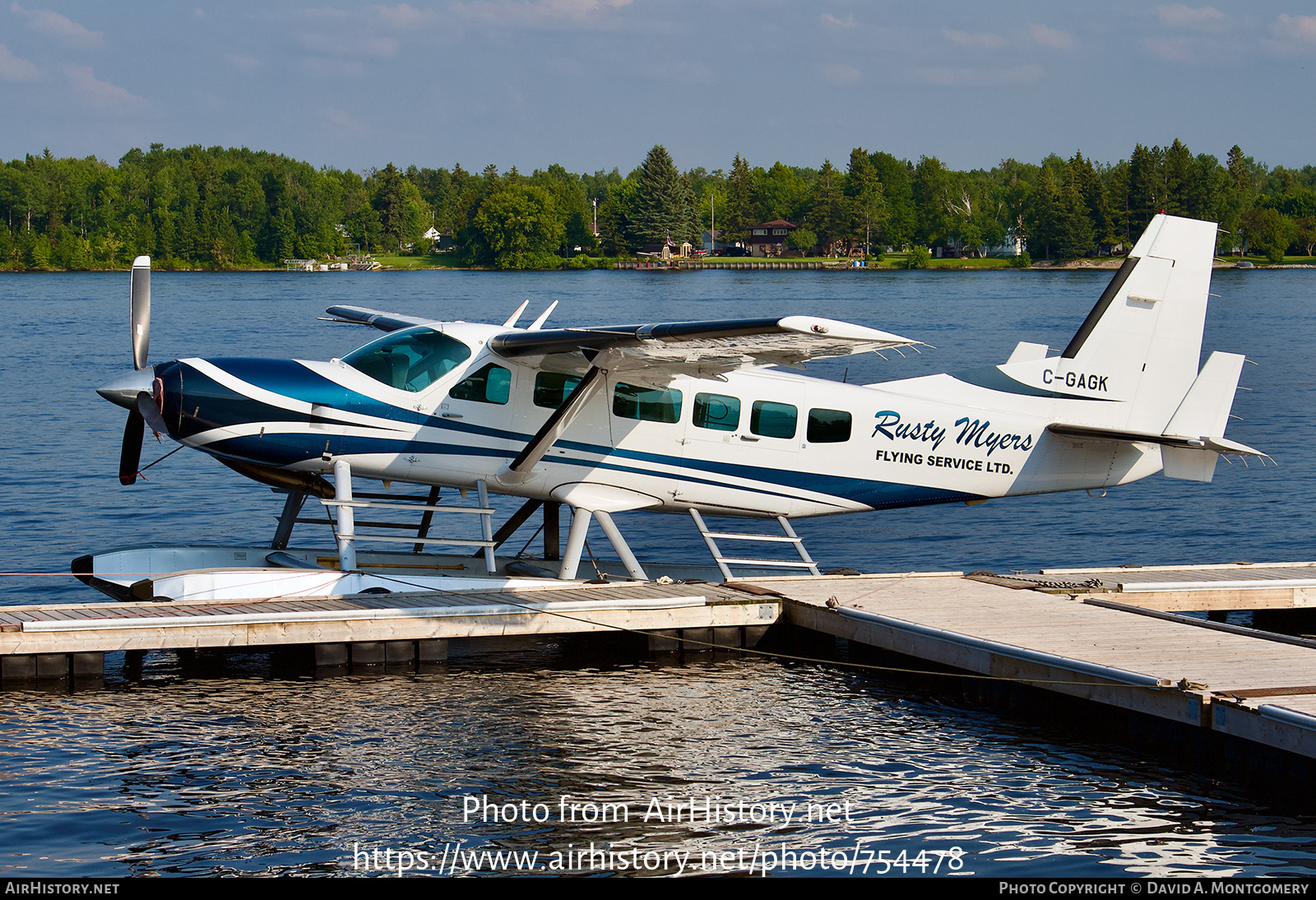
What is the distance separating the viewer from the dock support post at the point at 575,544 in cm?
1342

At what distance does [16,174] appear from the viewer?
496 ft

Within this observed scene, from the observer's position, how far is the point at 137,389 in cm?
1237

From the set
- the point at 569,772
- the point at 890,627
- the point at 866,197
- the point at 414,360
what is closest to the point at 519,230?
the point at 866,197

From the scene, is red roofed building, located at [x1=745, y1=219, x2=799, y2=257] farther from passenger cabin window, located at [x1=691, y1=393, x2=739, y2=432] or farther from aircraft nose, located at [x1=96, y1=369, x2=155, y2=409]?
aircraft nose, located at [x1=96, y1=369, x2=155, y2=409]

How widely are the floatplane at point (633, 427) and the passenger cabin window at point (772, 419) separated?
0.02 m

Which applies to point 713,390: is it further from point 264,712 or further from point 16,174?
point 16,174

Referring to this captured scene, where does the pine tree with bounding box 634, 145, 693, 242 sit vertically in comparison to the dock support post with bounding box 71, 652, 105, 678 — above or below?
above

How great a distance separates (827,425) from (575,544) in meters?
3.00

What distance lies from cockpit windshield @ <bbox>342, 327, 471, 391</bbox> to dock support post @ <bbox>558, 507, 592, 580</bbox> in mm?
1976

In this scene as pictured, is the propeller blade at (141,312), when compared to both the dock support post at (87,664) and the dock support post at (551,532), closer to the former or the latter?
the dock support post at (87,664)

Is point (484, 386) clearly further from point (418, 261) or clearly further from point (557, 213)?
point (418, 261)

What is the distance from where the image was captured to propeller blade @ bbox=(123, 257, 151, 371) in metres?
13.4

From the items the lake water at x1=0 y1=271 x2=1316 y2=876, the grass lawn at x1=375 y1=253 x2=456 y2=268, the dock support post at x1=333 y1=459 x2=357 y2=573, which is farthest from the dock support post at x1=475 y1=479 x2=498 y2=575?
the grass lawn at x1=375 y1=253 x2=456 y2=268
